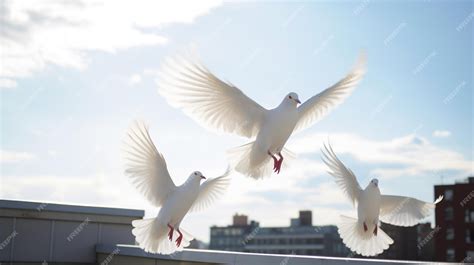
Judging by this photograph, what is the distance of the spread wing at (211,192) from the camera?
25.6ft

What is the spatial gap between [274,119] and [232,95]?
0.56m

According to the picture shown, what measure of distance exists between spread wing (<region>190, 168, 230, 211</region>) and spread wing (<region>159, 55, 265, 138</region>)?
2.29 feet

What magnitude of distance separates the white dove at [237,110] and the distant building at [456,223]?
148ft

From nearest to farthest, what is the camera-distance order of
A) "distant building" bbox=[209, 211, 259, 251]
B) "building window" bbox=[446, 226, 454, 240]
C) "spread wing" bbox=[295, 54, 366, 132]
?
"spread wing" bbox=[295, 54, 366, 132], "building window" bbox=[446, 226, 454, 240], "distant building" bbox=[209, 211, 259, 251]

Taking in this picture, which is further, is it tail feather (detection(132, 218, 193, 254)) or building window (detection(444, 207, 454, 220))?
building window (detection(444, 207, 454, 220))

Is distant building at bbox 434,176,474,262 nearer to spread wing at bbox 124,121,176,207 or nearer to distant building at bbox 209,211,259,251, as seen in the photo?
spread wing at bbox 124,121,176,207

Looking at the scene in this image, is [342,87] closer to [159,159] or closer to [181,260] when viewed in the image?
[159,159]

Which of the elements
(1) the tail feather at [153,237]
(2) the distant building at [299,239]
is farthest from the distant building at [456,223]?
(1) the tail feather at [153,237]

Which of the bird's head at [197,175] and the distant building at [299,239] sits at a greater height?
the distant building at [299,239]

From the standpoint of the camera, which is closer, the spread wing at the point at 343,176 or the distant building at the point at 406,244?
the spread wing at the point at 343,176

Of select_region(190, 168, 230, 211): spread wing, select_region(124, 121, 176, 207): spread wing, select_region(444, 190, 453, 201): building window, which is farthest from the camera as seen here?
select_region(444, 190, 453, 201): building window

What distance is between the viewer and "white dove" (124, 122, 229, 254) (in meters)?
7.09

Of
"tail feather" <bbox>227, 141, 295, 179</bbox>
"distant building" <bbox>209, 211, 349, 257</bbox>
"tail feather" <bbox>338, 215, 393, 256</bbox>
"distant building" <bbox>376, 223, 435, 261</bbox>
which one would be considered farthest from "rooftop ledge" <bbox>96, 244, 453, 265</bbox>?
"distant building" <bbox>209, 211, 349, 257</bbox>

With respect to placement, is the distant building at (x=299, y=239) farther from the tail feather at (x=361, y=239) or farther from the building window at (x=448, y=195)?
the tail feather at (x=361, y=239)
